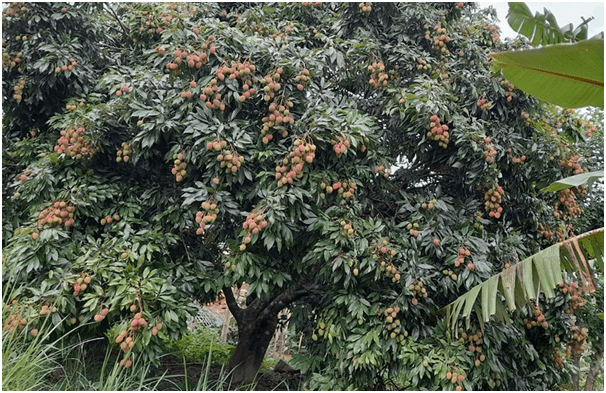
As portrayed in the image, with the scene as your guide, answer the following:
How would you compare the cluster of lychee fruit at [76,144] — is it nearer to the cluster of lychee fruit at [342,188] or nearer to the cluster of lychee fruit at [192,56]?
the cluster of lychee fruit at [192,56]

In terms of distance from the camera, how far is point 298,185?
3.90 m

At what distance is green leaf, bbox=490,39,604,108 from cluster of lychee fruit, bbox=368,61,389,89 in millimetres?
1882

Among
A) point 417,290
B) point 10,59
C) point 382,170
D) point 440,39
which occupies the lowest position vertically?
point 417,290

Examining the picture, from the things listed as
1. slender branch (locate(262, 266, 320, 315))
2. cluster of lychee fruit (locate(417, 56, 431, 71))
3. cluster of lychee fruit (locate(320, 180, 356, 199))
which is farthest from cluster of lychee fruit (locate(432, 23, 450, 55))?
slender branch (locate(262, 266, 320, 315))

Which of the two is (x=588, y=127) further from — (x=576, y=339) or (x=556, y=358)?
(x=556, y=358)

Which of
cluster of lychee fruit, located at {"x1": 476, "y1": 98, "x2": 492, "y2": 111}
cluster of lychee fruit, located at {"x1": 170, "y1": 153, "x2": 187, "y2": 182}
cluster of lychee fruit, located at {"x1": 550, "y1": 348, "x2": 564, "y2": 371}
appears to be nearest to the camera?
cluster of lychee fruit, located at {"x1": 170, "y1": 153, "x2": 187, "y2": 182}

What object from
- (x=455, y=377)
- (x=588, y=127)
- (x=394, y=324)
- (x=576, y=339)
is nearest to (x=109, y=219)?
(x=394, y=324)

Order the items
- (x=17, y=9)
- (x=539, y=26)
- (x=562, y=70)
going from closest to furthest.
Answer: (x=562, y=70) < (x=539, y=26) < (x=17, y=9)

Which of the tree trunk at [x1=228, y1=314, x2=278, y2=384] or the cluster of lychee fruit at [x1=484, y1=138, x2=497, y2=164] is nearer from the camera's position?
the cluster of lychee fruit at [x1=484, y1=138, x2=497, y2=164]

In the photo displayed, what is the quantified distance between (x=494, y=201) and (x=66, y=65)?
3.81m

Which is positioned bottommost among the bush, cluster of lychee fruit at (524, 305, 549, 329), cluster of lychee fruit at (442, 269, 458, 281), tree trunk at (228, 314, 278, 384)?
the bush

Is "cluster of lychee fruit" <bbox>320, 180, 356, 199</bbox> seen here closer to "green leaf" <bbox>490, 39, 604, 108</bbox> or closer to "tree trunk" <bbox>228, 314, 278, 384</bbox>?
"green leaf" <bbox>490, 39, 604, 108</bbox>

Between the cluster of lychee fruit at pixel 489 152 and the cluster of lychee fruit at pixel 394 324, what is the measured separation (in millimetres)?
1380

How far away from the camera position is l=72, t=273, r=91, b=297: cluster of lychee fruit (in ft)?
11.9
